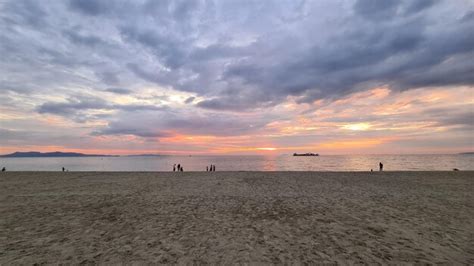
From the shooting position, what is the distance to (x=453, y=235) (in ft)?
25.2

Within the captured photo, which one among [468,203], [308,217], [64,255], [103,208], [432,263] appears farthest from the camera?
[468,203]

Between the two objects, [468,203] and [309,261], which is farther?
[468,203]

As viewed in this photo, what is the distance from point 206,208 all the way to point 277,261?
6460 mm

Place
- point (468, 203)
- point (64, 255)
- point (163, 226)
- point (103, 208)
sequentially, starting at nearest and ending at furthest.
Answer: point (64, 255) → point (163, 226) → point (103, 208) → point (468, 203)

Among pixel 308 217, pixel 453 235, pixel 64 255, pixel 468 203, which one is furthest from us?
pixel 468 203

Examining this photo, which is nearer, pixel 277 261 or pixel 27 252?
pixel 277 261

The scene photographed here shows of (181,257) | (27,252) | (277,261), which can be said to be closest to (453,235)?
(277,261)

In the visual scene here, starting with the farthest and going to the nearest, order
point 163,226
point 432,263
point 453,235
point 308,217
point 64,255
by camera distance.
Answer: point 308,217 → point 163,226 → point 453,235 → point 64,255 → point 432,263

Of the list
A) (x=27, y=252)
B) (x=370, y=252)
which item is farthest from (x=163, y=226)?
(x=370, y=252)

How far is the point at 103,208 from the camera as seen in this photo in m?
11.6

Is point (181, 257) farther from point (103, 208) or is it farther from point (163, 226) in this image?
point (103, 208)

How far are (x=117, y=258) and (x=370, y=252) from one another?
23.1 ft

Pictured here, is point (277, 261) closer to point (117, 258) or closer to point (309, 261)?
point (309, 261)

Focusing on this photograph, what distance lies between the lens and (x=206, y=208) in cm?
1169
